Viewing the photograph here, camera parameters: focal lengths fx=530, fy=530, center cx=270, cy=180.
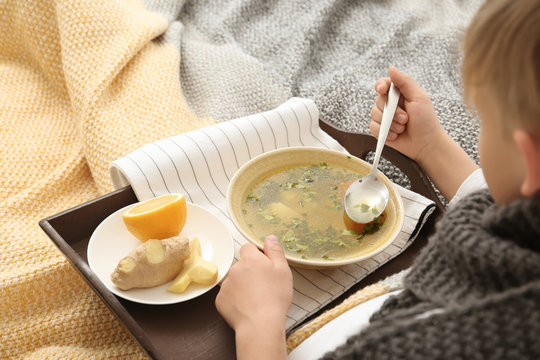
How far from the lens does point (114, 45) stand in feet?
3.76

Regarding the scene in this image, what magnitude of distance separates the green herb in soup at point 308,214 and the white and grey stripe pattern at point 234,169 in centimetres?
4

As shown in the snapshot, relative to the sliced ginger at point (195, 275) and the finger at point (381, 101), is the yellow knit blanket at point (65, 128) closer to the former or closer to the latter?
the sliced ginger at point (195, 275)

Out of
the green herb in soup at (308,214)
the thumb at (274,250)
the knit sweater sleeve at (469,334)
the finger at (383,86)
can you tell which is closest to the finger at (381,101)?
the finger at (383,86)

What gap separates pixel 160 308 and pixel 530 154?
47 cm

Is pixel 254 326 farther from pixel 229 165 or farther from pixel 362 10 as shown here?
pixel 362 10

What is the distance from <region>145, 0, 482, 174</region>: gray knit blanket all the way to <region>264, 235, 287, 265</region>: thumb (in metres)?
0.52

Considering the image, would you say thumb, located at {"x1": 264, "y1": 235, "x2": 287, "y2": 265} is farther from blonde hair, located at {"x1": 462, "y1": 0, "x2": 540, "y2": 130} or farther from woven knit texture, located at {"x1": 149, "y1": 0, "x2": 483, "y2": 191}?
woven knit texture, located at {"x1": 149, "y1": 0, "x2": 483, "y2": 191}

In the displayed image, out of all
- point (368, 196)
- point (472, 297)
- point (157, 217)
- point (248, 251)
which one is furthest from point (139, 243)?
point (472, 297)

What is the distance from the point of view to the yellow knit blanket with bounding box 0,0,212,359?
2.80 feet

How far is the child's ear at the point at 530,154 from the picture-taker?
42 centimetres

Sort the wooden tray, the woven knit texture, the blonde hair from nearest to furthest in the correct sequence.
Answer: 1. the blonde hair
2. the wooden tray
3. the woven knit texture

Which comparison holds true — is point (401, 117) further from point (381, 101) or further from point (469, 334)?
point (469, 334)

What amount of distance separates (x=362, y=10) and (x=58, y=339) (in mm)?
1194

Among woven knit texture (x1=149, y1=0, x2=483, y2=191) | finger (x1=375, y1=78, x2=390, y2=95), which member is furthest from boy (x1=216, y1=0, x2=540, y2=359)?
woven knit texture (x1=149, y1=0, x2=483, y2=191)
